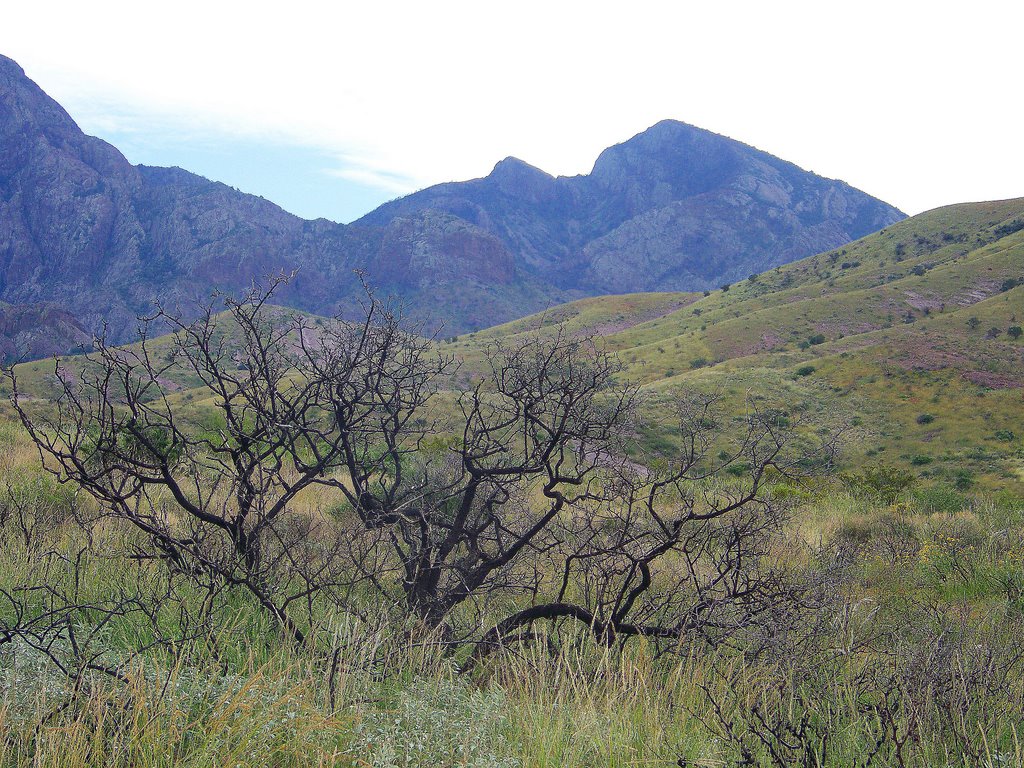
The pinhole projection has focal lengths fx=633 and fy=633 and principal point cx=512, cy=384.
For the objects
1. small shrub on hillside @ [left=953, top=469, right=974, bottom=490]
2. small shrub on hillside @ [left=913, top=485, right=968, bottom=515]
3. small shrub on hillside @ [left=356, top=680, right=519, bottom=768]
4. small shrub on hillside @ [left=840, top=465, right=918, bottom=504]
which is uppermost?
small shrub on hillside @ [left=356, top=680, right=519, bottom=768]

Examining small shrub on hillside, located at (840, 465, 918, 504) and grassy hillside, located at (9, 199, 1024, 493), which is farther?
grassy hillside, located at (9, 199, 1024, 493)

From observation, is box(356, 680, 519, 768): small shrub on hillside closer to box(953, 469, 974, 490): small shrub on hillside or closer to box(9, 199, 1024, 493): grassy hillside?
box(9, 199, 1024, 493): grassy hillside

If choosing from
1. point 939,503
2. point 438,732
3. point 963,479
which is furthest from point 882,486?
point 438,732

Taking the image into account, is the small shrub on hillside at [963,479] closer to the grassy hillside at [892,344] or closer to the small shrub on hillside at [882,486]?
the grassy hillside at [892,344]

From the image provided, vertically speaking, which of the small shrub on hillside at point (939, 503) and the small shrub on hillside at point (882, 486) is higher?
the small shrub on hillside at point (939, 503)

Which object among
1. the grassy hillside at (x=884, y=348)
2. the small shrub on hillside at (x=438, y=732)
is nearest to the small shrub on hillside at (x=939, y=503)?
the grassy hillside at (x=884, y=348)

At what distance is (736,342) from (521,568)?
4666cm

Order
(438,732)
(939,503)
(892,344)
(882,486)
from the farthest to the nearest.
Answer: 1. (892,344)
2. (882,486)
3. (939,503)
4. (438,732)

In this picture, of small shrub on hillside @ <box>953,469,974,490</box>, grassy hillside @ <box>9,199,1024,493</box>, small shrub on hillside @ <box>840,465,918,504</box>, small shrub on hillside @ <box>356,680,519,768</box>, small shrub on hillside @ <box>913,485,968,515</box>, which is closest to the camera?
small shrub on hillside @ <box>356,680,519,768</box>

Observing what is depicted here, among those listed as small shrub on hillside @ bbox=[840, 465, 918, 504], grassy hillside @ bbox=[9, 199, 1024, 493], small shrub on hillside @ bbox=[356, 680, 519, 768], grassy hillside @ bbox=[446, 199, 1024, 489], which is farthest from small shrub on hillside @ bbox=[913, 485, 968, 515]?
small shrub on hillside @ bbox=[356, 680, 519, 768]

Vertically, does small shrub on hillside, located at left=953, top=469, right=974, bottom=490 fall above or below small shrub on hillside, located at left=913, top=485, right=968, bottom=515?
below

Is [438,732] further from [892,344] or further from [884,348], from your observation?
[892,344]

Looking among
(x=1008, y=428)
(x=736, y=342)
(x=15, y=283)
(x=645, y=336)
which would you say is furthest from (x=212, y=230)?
(x=1008, y=428)

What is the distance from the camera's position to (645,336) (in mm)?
62906
